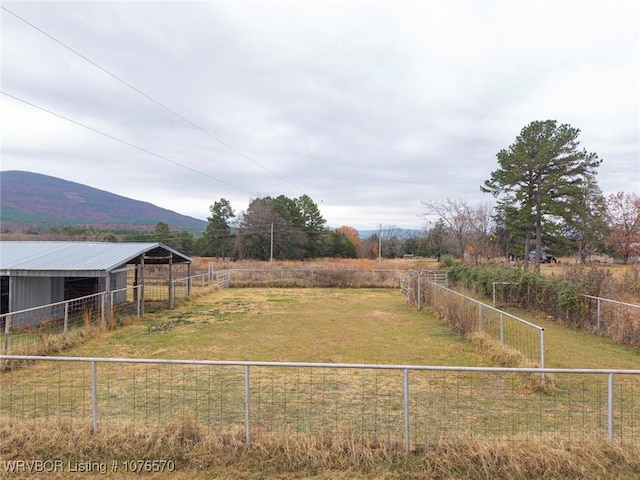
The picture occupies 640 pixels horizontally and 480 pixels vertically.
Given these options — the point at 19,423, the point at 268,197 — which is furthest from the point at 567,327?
the point at 268,197

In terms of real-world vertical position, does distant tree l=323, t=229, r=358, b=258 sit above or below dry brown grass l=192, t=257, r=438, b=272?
above

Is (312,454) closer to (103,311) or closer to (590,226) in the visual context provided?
(103,311)

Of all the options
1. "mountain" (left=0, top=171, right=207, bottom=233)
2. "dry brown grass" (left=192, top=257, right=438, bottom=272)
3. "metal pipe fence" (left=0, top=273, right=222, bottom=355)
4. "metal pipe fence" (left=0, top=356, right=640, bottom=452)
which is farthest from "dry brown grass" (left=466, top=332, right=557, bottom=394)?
"mountain" (left=0, top=171, right=207, bottom=233)

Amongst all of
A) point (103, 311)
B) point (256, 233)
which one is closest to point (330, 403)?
point (103, 311)

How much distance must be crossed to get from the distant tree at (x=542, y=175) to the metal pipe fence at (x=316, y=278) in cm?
1090

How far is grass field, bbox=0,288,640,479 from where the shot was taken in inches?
152

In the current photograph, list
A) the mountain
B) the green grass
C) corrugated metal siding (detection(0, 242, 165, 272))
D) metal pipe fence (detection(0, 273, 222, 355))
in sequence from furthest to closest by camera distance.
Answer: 1. the mountain
2. corrugated metal siding (detection(0, 242, 165, 272))
3. the green grass
4. metal pipe fence (detection(0, 273, 222, 355))

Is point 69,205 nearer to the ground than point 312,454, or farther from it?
farther from it

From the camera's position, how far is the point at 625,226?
117ft

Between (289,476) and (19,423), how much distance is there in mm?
3266

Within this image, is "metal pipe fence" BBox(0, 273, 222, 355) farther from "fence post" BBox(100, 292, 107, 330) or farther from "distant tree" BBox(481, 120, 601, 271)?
"distant tree" BBox(481, 120, 601, 271)

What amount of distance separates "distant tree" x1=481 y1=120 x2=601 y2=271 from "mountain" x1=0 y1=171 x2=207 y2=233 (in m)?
102

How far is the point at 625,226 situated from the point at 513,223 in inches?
556

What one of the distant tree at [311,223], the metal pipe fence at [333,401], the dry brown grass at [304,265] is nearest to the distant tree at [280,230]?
the distant tree at [311,223]
